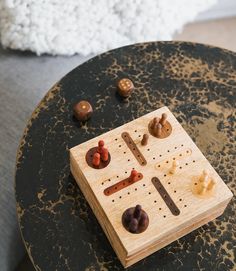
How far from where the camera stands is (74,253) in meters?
0.80

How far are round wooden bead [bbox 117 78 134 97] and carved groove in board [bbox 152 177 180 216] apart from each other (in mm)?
221

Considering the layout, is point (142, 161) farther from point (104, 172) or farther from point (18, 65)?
point (18, 65)

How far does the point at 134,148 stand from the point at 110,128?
0.11m

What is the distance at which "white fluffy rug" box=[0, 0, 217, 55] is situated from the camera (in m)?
1.09

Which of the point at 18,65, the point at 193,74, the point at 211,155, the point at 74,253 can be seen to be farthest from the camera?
the point at 18,65

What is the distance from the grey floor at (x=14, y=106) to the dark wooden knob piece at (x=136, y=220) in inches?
12.5

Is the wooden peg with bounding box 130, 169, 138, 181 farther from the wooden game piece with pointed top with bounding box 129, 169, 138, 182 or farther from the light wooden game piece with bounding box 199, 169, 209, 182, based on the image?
the light wooden game piece with bounding box 199, 169, 209, 182

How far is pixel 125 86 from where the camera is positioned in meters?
0.95

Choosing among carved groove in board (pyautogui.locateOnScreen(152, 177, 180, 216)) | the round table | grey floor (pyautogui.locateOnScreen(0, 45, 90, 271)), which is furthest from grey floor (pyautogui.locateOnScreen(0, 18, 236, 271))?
carved groove in board (pyautogui.locateOnScreen(152, 177, 180, 216))

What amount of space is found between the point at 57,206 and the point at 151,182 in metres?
0.18

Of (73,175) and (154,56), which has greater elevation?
(154,56)

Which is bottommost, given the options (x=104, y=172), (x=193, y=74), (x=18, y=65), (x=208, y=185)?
(x=208, y=185)

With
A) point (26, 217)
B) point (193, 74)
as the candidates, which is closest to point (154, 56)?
→ point (193, 74)

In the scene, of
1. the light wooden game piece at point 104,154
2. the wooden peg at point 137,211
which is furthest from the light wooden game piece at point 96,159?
the wooden peg at point 137,211
